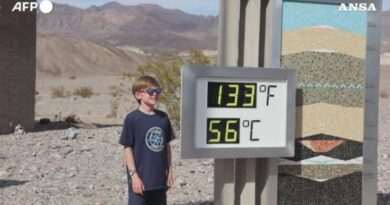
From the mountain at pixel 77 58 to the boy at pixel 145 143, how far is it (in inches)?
3295

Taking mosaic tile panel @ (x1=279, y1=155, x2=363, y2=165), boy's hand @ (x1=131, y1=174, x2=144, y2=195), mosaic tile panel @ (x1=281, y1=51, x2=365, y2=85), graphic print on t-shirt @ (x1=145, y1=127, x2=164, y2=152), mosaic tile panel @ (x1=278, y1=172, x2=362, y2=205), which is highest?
mosaic tile panel @ (x1=281, y1=51, x2=365, y2=85)

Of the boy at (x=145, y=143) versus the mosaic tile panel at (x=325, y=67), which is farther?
the mosaic tile panel at (x=325, y=67)

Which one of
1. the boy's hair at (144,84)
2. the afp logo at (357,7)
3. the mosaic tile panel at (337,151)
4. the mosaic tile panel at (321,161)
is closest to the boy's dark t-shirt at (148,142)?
the boy's hair at (144,84)

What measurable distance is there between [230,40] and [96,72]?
302 ft

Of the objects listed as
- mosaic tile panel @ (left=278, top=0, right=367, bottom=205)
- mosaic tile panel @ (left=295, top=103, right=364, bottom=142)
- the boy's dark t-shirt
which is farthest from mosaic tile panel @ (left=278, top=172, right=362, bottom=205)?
the boy's dark t-shirt

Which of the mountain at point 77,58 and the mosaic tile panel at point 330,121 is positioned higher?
the mountain at point 77,58

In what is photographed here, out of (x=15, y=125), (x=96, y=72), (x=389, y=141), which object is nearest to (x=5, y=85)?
(x=15, y=125)

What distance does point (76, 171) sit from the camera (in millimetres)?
11570

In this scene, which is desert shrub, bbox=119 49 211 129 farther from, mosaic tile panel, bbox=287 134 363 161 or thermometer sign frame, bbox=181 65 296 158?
thermometer sign frame, bbox=181 65 296 158

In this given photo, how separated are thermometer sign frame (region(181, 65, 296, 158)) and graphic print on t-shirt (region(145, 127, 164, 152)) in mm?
439

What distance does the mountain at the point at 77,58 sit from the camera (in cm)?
9350

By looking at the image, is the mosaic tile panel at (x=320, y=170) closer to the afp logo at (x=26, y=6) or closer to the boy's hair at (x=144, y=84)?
the boy's hair at (x=144, y=84)

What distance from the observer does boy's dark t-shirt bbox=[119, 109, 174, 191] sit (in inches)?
236

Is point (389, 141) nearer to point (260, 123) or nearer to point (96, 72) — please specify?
point (260, 123)
